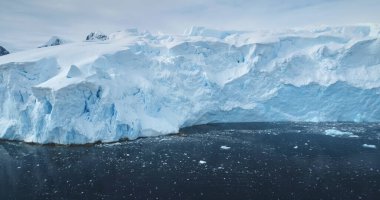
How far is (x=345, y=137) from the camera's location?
20984 mm

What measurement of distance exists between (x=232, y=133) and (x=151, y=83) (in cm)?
669

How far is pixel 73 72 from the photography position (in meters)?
20.4

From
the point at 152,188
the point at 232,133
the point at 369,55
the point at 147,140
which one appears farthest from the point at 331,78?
the point at 152,188

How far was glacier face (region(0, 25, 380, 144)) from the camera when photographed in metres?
19.9

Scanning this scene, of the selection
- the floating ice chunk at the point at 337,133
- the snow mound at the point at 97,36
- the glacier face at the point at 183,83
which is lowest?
the floating ice chunk at the point at 337,133

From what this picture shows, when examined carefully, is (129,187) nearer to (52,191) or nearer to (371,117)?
(52,191)

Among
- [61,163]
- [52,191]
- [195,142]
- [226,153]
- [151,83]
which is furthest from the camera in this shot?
[151,83]

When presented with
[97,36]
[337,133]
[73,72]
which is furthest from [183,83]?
[97,36]

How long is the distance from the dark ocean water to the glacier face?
5.81ft

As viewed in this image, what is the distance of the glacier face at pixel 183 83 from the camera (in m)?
19.9

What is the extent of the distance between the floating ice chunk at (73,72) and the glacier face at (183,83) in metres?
0.06

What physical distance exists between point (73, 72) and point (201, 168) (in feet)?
33.9

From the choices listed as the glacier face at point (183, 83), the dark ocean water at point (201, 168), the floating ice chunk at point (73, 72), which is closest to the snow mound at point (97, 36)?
the glacier face at point (183, 83)

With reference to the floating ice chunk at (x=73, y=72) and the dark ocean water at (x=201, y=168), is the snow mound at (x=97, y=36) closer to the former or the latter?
the floating ice chunk at (x=73, y=72)
